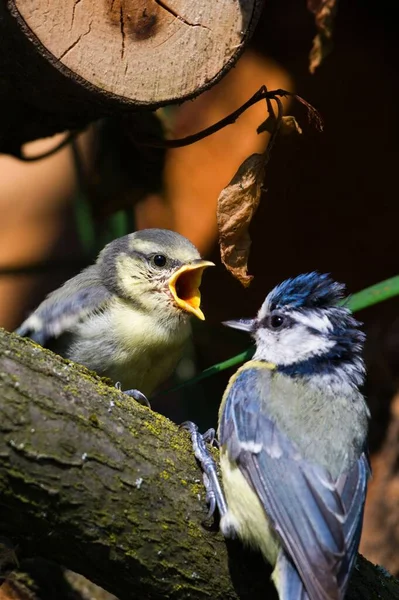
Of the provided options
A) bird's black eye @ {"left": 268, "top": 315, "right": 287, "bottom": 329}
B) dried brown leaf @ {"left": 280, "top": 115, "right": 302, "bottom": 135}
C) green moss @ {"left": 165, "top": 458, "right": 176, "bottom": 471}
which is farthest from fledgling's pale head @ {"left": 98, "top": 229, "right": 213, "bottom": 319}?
green moss @ {"left": 165, "top": 458, "right": 176, "bottom": 471}

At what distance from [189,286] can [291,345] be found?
0.46 m

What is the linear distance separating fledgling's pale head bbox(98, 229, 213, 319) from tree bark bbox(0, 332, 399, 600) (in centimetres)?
53

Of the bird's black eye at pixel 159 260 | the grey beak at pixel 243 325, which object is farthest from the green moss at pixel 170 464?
the bird's black eye at pixel 159 260

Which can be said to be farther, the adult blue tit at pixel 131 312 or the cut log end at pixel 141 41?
the adult blue tit at pixel 131 312

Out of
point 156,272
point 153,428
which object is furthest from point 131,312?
point 153,428

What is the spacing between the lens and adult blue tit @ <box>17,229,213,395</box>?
199 centimetres

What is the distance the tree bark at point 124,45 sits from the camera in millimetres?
1728

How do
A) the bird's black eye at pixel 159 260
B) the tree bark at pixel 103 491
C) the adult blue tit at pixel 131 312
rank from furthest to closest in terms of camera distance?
the bird's black eye at pixel 159 260 < the adult blue tit at pixel 131 312 < the tree bark at pixel 103 491

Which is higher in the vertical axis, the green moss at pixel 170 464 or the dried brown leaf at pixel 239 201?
the dried brown leaf at pixel 239 201

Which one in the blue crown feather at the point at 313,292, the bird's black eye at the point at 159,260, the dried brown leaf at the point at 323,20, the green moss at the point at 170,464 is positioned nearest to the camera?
the green moss at the point at 170,464

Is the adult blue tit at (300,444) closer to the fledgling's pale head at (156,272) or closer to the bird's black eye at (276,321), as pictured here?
the bird's black eye at (276,321)

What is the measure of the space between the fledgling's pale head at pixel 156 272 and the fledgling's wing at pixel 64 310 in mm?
55

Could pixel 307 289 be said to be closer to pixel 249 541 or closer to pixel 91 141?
pixel 249 541

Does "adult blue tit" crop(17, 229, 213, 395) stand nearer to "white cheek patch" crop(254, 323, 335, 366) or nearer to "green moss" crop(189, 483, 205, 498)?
"white cheek patch" crop(254, 323, 335, 366)
